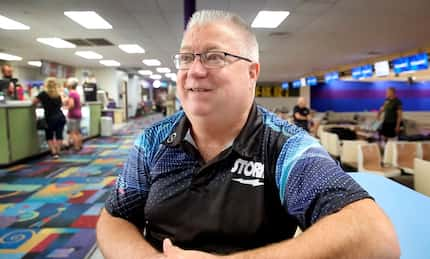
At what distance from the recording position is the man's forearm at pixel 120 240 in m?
0.94

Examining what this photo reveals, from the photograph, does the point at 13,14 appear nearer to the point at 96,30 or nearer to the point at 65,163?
the point at 96,30

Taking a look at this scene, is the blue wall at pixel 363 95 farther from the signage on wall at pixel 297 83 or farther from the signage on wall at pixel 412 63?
the signage on wall at pixel 412 63

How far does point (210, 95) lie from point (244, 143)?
0.61 feet

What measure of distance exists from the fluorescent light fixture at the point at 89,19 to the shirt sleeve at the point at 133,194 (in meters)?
5.01

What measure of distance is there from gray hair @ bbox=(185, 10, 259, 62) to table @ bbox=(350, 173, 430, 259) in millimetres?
970

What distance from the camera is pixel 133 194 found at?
1.08 metres

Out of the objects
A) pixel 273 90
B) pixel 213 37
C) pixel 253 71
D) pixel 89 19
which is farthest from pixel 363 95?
pixel 213 37

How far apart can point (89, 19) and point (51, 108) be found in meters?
1.92

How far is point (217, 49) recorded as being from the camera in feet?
3.21

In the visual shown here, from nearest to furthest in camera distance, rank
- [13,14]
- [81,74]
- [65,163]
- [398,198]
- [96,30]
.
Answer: [398,198] < [13,14] < [65,163] < [96,30] < [81,74]

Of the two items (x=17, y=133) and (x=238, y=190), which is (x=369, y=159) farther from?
(x=17, y=133)

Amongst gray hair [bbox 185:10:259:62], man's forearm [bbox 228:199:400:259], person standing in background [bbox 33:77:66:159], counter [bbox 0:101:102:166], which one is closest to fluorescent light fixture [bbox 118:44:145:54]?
person standing in background [bbox 33:77:66:159]

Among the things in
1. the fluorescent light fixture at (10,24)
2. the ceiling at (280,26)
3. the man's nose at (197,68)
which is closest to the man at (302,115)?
the ceiling at (280,26)

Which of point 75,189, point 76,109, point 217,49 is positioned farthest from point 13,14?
point 217,49
